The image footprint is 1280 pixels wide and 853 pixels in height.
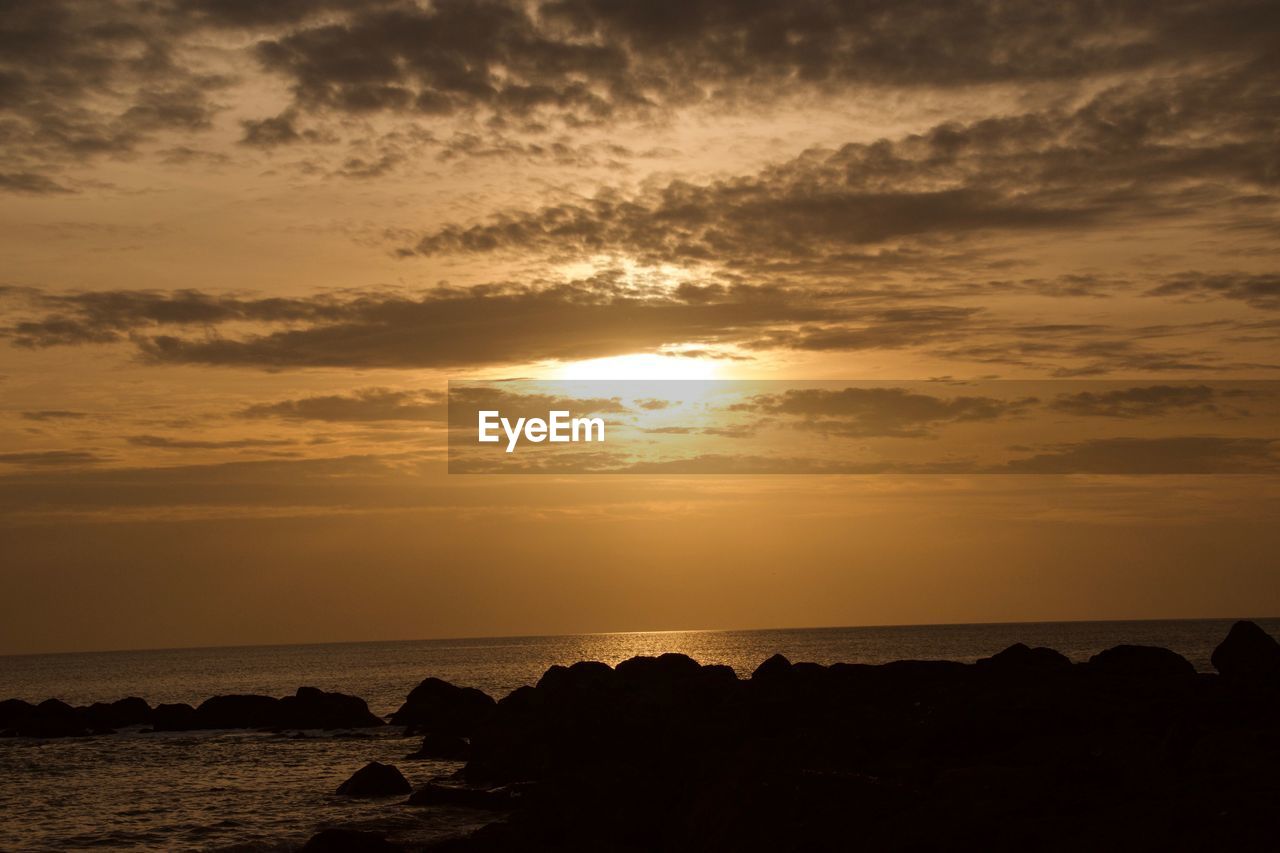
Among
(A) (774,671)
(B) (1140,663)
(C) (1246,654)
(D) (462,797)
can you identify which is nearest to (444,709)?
(A) (774,671)

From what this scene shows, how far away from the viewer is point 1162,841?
17.0 m

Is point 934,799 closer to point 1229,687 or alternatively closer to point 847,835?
point 847,835

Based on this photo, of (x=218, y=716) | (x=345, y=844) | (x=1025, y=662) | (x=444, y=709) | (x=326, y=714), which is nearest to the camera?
(x=345, y=844)

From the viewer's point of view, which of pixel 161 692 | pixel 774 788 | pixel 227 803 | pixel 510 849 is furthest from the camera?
pixel 161 692

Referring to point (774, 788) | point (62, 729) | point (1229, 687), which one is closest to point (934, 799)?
point (774, 788)

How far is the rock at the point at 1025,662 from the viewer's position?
148ft

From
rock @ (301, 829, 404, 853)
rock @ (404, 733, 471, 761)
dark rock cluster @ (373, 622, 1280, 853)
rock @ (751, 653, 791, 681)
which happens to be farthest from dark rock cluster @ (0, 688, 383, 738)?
rock @ (301, 829, 404, 853)

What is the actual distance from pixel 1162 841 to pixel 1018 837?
2211mm

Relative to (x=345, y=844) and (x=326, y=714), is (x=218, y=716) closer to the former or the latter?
(x=326, y=714)

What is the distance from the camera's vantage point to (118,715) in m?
81.2

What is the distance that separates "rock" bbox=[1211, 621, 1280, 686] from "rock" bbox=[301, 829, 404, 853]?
32584 mm

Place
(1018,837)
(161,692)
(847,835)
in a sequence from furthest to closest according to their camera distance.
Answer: (161,692), (847,835), (1018,837)

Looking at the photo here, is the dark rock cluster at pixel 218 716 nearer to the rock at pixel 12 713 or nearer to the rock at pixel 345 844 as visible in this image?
the rock at pixel 12 713

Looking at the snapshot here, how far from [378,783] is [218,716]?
1627 inches
